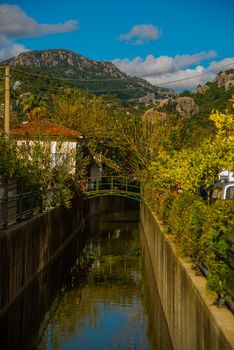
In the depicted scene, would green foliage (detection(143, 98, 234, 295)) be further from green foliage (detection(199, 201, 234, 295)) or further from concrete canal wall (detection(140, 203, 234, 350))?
concrete canal wall (detection(140, 203, 234, 350))

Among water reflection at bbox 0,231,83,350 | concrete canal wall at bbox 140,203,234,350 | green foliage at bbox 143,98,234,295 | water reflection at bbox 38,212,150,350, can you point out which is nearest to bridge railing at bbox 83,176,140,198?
water reflection at bbox 38,212,150,350

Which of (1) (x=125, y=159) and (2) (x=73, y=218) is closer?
(2) (x=73, y=218)

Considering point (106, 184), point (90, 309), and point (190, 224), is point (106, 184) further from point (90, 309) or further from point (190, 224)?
point (190, 224)

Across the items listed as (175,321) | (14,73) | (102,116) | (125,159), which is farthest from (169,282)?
(14,73)

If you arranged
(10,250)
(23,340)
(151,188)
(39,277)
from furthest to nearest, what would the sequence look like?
(151,188) < (39,277) < (10,250) < (23,340)

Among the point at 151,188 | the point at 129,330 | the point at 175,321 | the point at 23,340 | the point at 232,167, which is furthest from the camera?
the point at 151,188

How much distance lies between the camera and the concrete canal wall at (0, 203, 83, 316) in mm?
17500

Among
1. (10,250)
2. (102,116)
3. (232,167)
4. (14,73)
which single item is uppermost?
(14,73)

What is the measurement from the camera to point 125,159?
54.2 meters

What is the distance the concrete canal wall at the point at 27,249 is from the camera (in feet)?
57.4

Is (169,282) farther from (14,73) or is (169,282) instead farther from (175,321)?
(14,73)

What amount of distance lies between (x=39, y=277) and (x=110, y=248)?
13019 mm

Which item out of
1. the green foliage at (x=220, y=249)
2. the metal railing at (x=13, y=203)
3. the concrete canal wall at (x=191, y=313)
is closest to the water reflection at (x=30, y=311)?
the metal railing at (x=13, y=203)

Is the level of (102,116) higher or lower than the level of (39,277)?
higher
